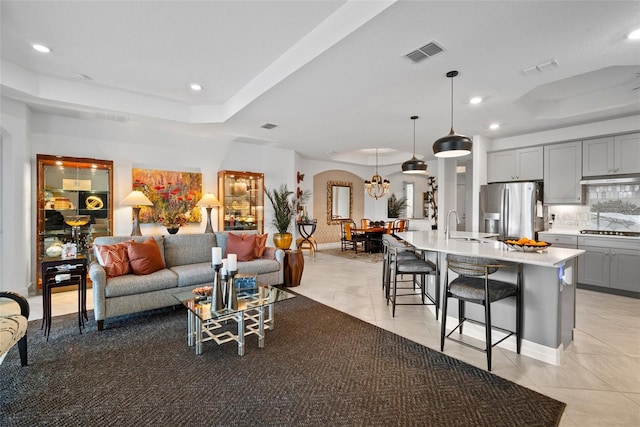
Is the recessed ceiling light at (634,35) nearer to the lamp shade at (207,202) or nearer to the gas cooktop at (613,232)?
the gas cooktop at (613,232)

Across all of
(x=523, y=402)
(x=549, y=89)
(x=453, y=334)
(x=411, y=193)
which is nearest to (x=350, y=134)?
(x=549, y=89)

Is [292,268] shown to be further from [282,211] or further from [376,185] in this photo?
[376,185]

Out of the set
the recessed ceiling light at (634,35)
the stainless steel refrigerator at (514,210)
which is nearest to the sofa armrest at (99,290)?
the recessed ceiling light at (634,35)

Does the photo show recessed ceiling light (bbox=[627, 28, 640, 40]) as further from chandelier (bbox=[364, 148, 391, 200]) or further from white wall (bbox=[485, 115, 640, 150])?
chandelier (bbox=[364, 148, 391, 200])

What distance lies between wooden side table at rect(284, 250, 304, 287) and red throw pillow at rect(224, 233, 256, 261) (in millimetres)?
556

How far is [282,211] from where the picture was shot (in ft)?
23.4

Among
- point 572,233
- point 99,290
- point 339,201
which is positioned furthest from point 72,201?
point 572,233

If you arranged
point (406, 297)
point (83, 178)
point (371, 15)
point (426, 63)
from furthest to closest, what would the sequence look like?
point (83, 178)
point (406, 297)
point (426, 63)
point (371, 15)

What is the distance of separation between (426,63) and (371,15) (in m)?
0.98

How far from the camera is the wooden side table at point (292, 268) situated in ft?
15.7

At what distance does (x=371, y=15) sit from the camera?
2387mm

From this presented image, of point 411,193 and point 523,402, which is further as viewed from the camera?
point 411,193

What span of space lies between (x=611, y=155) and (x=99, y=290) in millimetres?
7243

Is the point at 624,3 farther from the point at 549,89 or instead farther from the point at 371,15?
the point at 549,89
